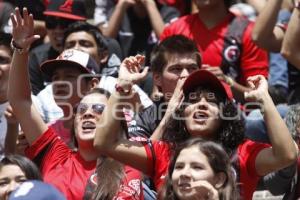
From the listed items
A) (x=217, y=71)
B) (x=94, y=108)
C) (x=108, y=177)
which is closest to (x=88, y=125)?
(x=94, y=108)

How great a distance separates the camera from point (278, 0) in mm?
7117

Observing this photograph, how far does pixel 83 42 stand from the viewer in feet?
25.4

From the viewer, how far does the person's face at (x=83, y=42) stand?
25.2ft

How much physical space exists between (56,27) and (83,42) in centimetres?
53

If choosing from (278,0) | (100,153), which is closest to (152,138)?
(100,153)

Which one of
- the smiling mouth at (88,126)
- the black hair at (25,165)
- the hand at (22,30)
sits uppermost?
the hand at (22,30)

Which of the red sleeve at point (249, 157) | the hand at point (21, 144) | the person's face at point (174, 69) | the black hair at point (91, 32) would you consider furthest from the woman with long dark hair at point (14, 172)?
the black hair at point (91, 32)

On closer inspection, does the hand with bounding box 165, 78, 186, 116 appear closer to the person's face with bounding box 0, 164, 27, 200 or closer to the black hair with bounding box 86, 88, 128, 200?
the black hair with bounding box 86, 88, 128, 200

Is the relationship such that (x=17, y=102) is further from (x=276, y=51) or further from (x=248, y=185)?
(x=276, y=51)

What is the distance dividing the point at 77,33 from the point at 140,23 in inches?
49.7

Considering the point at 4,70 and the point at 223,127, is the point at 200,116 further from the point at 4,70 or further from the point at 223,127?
the point at 4,70

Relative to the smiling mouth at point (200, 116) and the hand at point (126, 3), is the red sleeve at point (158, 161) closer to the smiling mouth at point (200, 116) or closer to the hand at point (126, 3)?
the smiling mouth at point (200, 116)

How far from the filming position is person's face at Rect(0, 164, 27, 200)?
5.49m

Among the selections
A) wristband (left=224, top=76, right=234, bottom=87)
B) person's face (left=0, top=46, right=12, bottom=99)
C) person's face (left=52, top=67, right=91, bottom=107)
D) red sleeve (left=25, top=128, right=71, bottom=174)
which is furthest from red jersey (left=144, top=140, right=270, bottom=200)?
person's face (left=0, top=46, right=12, bottom=99)
